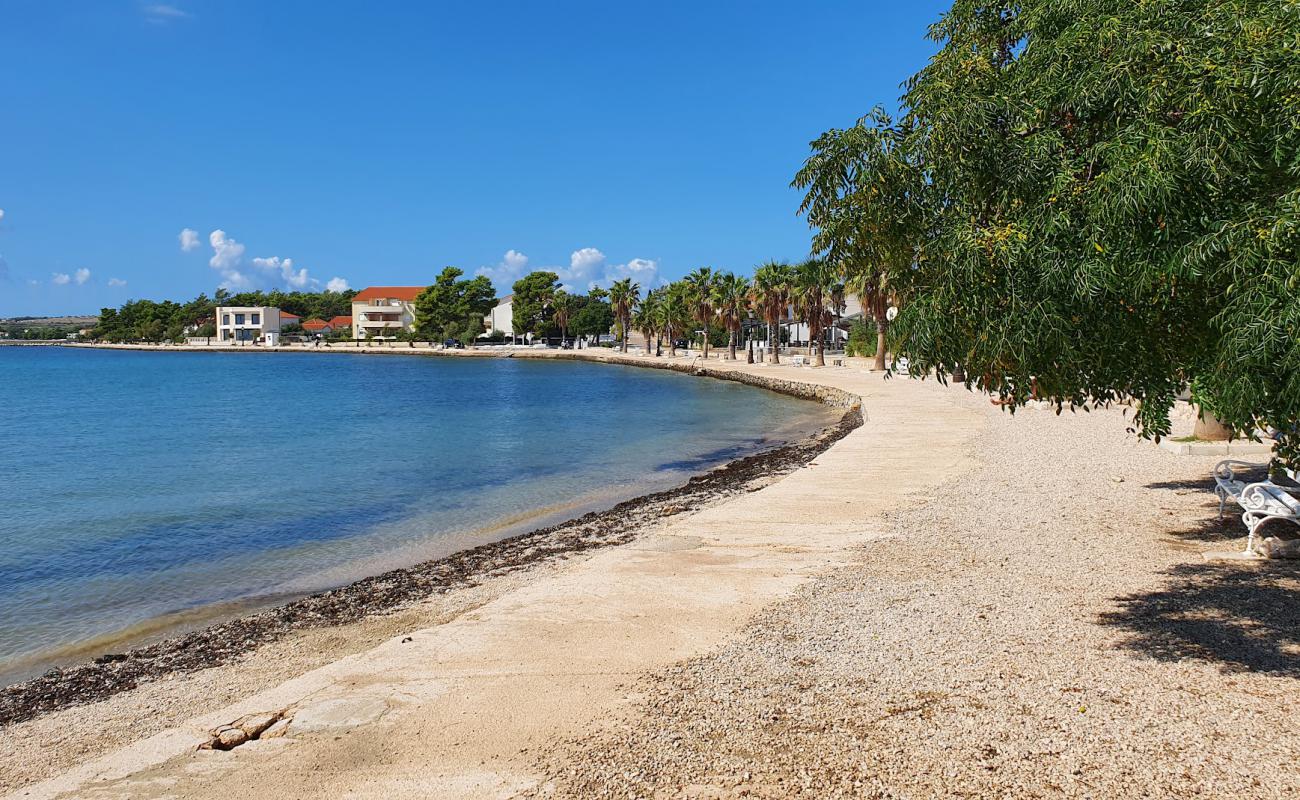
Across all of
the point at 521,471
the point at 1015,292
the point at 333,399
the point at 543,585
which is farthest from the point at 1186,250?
the point at 333,399

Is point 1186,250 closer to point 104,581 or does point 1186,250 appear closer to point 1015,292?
point 1015,292

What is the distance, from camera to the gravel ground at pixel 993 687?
16.6ft

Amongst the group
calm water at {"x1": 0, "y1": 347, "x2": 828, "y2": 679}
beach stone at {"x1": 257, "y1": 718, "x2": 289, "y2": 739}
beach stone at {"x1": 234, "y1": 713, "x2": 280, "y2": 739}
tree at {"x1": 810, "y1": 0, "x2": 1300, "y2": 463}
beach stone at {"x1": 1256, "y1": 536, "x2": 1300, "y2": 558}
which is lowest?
calm water at {"x1": 0, "y1": 347, "x2": 828, "y2": 679}

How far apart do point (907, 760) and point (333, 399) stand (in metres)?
57.0

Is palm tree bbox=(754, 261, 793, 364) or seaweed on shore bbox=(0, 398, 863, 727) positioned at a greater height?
palm tree bbox=(754, 261, 793, 364)

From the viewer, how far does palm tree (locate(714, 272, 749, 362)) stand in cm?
7875

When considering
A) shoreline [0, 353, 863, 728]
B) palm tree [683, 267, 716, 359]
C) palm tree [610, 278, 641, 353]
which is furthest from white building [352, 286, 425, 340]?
shoreline [0, 353, 863, 728]

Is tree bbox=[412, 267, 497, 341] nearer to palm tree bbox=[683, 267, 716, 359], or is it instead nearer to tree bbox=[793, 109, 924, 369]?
palm tree bbox=[683, 267, 716, 359]

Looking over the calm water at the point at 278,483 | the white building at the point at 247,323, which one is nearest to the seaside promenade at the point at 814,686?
the calm water at the point at 278,483

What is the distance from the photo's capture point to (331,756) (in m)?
5.76

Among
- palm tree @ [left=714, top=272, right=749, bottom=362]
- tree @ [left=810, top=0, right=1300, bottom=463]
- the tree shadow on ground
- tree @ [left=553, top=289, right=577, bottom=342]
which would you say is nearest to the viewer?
tree @ [left=810, top=0, right=1300, bottom=463]

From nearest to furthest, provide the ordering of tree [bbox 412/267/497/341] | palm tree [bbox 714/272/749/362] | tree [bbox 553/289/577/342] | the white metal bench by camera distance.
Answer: the white metal bench → palm tree [bbox 714/272/749/362] → tree [bbox 553/289/577/342] → tree [bbox 412/267/497/341]

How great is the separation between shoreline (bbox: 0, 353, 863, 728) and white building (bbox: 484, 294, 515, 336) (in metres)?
133

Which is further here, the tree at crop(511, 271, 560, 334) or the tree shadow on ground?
the tree at crop(511, 271, 560, 334)
